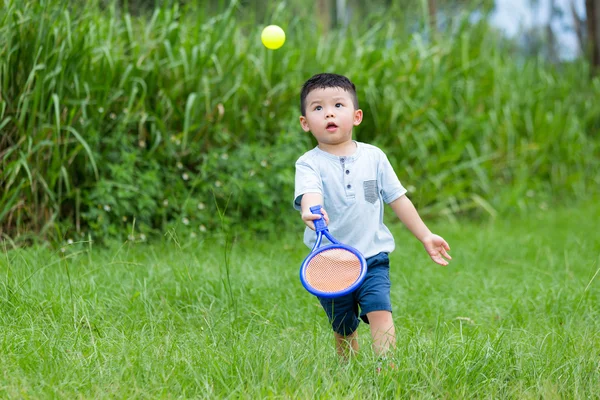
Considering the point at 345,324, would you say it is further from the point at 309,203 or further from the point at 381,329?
the point at 309,203

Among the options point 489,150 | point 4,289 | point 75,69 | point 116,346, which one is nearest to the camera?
point 116,346

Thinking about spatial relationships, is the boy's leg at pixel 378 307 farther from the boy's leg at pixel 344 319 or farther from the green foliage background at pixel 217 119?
the green foliage background at pixel 217 119

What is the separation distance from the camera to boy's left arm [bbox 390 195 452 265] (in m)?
2.74

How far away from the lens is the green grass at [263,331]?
7.70 ft

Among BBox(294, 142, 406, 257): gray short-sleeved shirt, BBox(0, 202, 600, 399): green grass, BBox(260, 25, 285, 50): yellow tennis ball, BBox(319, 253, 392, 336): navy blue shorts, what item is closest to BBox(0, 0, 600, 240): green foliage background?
BBox(0, 202, 600, 399): green grass

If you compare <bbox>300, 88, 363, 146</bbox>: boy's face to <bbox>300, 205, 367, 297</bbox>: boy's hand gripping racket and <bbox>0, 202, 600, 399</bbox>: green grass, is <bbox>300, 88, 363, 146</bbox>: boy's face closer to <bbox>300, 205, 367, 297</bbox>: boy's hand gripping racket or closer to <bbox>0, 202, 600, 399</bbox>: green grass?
<bbox>300, 205, 367, 297</bbox>: boy's hand gripping racket

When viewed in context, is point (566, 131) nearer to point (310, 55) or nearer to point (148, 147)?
point (310, 55)

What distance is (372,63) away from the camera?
671 centimetres

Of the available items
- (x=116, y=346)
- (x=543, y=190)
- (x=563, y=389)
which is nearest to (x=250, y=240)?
(x=116, y=346)

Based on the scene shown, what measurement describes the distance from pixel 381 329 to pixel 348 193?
0.50 m

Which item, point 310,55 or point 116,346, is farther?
point 310,55

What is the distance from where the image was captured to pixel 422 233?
2.78m

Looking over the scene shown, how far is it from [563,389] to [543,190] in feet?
18.8

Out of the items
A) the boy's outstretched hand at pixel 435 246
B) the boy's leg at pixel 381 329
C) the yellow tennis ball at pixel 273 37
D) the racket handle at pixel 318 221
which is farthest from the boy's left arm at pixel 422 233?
the yellow tennis ball at pixel 273 37
